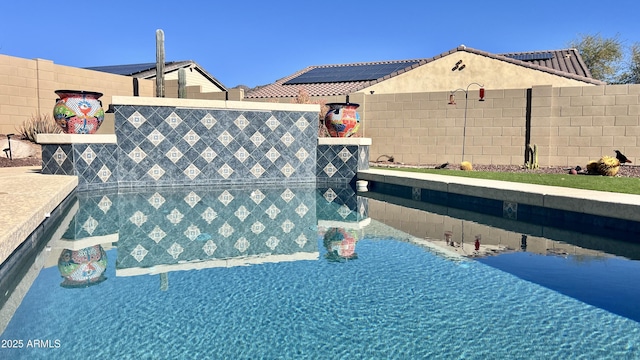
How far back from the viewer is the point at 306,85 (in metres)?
21.7

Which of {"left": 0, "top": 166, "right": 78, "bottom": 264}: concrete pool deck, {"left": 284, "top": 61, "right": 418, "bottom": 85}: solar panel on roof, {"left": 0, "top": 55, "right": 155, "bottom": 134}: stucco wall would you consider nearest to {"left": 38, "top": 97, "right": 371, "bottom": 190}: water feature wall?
{"left": 0, "top": 166, "right": 78, "bottom": 264}: concrete pool deck

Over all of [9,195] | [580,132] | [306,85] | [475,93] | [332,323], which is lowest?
[332,323]

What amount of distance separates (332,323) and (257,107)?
8.97 m

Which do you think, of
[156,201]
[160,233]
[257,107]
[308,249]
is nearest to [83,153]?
[156,201]

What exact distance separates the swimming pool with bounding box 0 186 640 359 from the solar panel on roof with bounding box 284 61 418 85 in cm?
1592

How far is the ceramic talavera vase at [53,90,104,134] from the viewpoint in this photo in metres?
9.57

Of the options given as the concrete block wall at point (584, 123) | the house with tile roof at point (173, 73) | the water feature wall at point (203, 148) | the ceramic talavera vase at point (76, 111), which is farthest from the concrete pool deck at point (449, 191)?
the house with tile roof at point (173, 73)

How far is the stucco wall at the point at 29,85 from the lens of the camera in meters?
14.0

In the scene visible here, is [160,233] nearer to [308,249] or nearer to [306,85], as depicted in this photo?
[308,249]

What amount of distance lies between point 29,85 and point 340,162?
1092 cm

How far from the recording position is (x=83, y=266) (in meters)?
4.20

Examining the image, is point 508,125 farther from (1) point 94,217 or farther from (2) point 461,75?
(1) point 94,217

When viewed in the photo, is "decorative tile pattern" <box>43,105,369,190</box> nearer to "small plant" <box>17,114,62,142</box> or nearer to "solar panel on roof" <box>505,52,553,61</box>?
"small plant" <box>17,114,62,142</box>

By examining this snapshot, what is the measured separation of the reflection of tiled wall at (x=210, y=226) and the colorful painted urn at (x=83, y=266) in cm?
20
